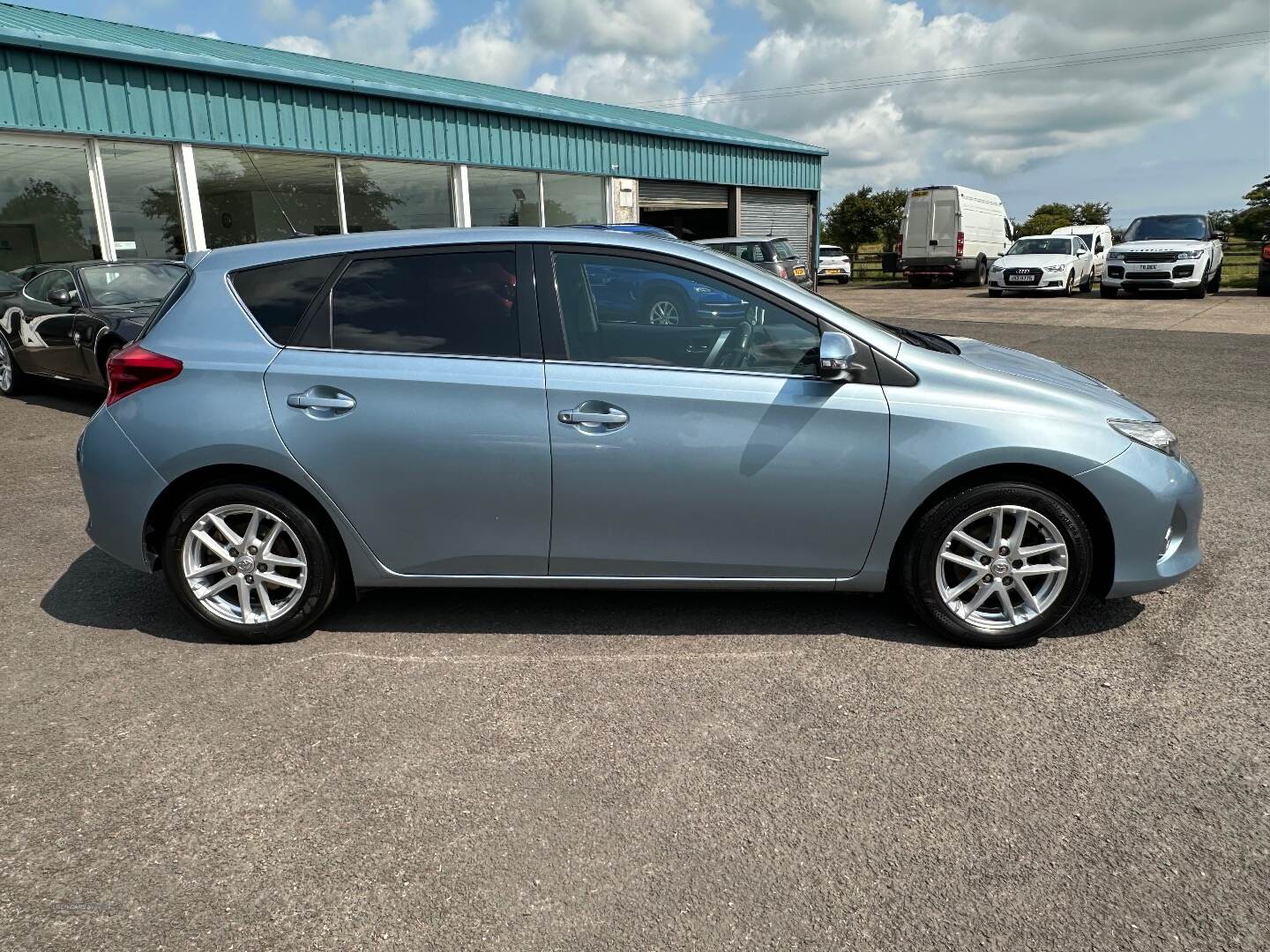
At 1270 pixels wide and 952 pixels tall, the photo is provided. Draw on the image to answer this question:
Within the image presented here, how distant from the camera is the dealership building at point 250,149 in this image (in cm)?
1218

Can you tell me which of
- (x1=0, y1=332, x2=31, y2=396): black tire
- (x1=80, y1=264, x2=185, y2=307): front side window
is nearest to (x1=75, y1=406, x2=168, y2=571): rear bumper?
(x1=80, y1=264, x2=185, y2=307): front side window

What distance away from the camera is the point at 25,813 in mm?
2797

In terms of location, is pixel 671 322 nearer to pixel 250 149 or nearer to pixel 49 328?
pixel 49 328

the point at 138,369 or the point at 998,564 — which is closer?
the point at 998,564

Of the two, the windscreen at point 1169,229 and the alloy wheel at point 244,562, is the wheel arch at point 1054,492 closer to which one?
the alloy wheel at point 244,562

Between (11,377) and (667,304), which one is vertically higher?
(667,304)

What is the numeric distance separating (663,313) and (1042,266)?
81.1 ft

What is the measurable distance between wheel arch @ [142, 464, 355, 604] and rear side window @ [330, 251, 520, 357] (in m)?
0.61

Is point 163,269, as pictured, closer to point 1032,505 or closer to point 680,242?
point 680,242

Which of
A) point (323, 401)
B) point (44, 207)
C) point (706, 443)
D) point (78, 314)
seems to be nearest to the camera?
point (706, 443)

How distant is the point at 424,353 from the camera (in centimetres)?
378

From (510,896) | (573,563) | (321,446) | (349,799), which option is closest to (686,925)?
(510,896)

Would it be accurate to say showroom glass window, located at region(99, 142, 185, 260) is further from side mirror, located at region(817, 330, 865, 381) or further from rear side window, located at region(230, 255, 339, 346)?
side mirror, located at region(817, 330, 865, 381)

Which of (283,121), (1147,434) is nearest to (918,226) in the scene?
(283,121)
